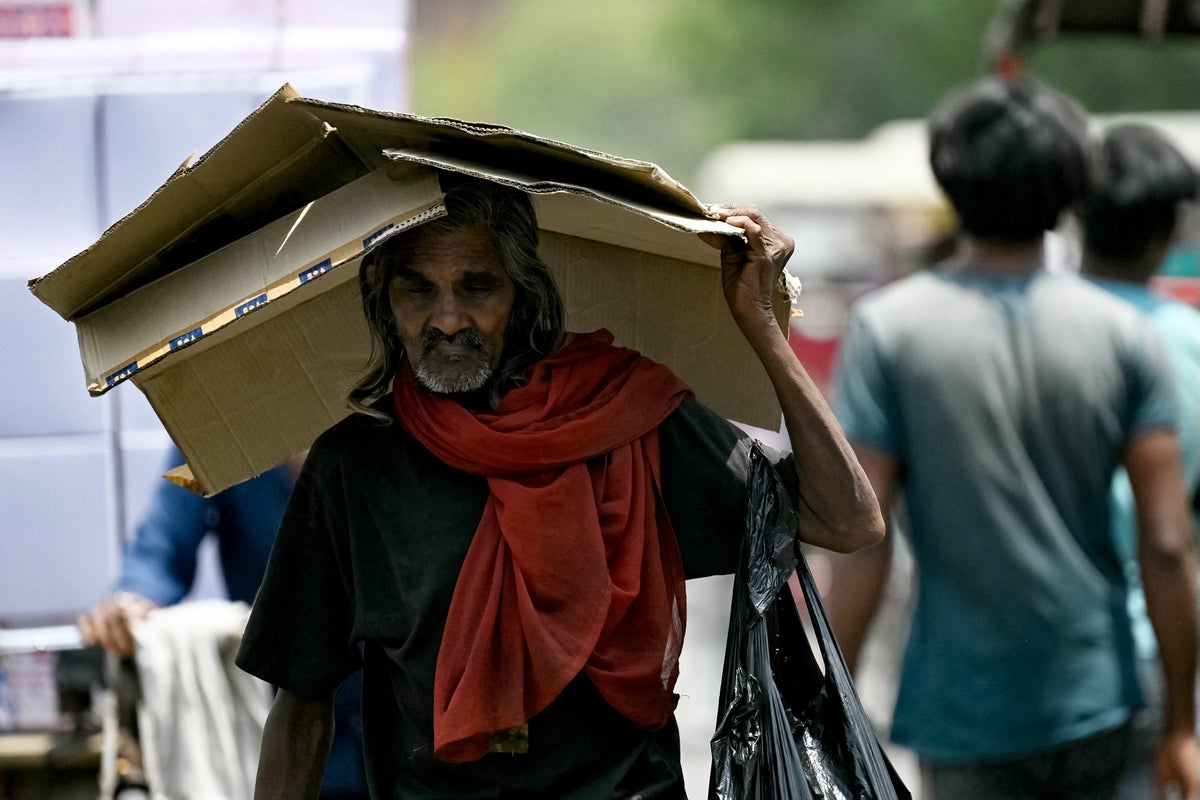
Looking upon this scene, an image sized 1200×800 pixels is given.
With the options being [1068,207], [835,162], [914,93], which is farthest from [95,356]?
[914,93]

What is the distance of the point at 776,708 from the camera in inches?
97.0

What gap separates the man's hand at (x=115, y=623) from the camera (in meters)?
3.69

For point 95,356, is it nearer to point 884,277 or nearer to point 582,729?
point 582,729

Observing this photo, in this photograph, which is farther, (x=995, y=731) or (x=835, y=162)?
(x=835, y=162)

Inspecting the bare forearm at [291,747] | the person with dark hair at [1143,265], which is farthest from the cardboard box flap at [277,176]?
the person with dark hair at [1143,265]

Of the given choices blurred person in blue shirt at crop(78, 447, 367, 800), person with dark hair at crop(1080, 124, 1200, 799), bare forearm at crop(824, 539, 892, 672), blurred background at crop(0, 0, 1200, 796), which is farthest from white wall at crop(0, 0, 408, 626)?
person with dark hair at crop(1080, 124, 1200, 799)

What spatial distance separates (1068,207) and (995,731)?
3.86 ft

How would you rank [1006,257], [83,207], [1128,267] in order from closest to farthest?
[1006,257] → [1128,267] → [83,207]

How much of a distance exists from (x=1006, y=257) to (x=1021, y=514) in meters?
0.58

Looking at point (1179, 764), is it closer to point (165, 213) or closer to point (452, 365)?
point (452, 365)

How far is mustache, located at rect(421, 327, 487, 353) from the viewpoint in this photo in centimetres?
249

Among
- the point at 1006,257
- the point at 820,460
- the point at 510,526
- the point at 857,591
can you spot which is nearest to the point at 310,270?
the point at 510,526

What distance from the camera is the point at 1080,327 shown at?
3805 millimetres

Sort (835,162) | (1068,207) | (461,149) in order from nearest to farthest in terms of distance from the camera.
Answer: (461,149) → (1068,207) → (835,162)
